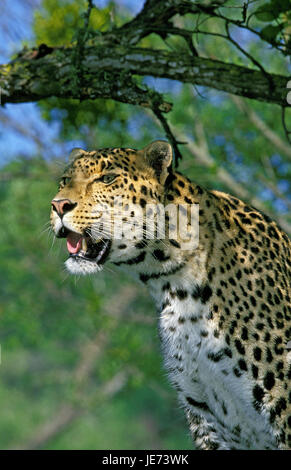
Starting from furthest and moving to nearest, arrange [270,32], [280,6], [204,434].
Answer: [204,434]
[270,32]
[280,6]

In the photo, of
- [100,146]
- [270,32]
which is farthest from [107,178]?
[100,146]

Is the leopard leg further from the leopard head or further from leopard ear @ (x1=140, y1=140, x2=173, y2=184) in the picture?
leopard ear @ (x1=140, y1=140, x2=173, y2=184)

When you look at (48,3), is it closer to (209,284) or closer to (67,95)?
(67,95)

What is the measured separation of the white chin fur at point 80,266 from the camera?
234 inches

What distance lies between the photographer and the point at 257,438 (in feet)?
21.0

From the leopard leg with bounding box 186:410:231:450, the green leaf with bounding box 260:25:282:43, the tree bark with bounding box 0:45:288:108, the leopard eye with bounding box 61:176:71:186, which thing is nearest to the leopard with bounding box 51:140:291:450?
the leopard eye with bounding box 61:176:71:186

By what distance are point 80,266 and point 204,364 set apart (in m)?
1.26

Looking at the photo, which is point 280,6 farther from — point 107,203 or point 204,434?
point 204,434

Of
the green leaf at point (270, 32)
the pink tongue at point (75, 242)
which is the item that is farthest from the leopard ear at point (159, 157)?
the green leaf at point (270, 32)

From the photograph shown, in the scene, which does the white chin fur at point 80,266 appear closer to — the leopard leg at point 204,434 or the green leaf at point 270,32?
the leopard leg at point 204,434

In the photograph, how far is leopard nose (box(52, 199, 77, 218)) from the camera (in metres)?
5.82

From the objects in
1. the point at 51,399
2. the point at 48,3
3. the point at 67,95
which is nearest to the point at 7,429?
the point at 51,399


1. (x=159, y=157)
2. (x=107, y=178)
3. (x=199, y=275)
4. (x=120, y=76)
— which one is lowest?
(x=199, y=275)

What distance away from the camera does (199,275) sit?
6270mm
